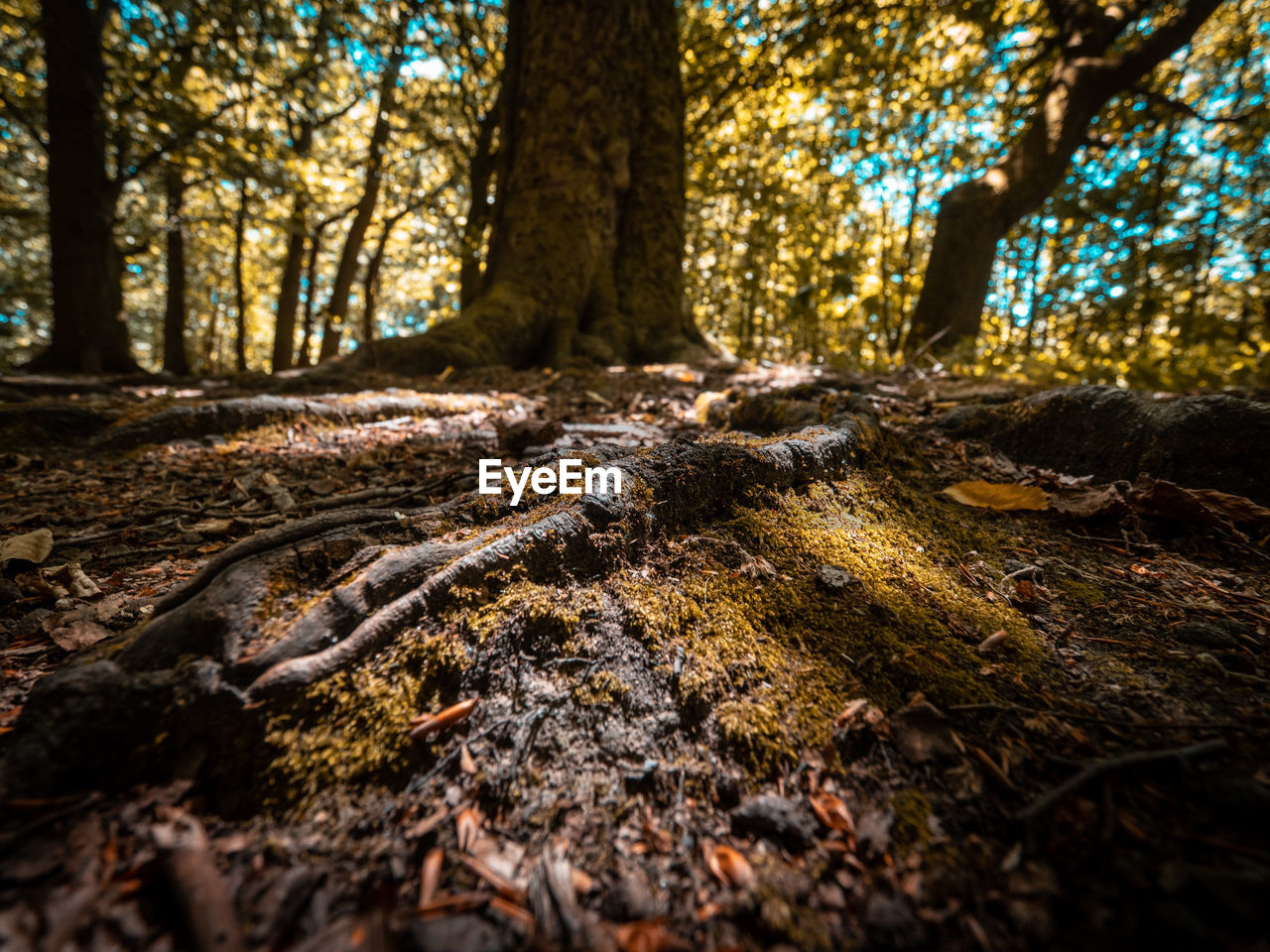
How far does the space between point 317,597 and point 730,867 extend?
3.72ft

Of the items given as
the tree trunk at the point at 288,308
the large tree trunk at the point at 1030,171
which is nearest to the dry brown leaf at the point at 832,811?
the large tree trunk at the point at 1030,171

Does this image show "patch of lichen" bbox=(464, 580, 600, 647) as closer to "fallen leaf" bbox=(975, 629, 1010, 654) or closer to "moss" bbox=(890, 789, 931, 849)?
"moss" bbox=(890, 789, 931, 849)

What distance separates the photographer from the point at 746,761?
112 cm

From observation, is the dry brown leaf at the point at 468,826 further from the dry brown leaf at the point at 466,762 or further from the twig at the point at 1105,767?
the twig at the point at 1105,767

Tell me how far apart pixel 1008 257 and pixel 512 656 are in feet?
67.6

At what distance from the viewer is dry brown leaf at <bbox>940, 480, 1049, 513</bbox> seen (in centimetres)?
224

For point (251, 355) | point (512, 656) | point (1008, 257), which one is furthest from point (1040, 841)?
point (251, 355)

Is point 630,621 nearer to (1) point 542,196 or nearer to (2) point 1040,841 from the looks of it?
(2) point 1040,841

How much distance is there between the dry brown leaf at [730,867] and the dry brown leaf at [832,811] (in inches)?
7.7

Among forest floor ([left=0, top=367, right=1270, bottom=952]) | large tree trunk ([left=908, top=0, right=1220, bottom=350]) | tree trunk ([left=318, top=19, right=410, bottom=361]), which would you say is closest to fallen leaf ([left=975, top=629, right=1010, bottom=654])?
forest floor ([left=0, top=367, right=1270, bottom=952])

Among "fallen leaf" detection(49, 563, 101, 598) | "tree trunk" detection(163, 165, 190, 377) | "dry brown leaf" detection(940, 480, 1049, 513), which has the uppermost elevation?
"tree trunk" detection(163, 165, 190, 377)

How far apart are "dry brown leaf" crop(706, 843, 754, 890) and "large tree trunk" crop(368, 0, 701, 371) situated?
5.41 meters

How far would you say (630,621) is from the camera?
1.38 meters

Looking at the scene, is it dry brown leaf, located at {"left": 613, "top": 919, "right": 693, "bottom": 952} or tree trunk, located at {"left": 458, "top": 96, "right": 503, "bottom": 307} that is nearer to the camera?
dry brown leaf, located at {"left": 613, "top": 919, "right": 693, "bottom": 952}
